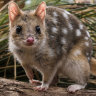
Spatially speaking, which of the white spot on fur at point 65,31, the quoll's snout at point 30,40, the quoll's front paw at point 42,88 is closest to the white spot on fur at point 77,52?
the white spot on fur at point 65,31

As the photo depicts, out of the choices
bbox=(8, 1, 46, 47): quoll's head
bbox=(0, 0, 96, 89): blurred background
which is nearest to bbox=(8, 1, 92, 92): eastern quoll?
bbox=(8, 1, 46, 47): quoll's head

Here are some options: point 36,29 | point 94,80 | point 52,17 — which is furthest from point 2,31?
point 94,80

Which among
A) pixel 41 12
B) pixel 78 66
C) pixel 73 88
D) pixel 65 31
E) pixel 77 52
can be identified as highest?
pixel 41 12

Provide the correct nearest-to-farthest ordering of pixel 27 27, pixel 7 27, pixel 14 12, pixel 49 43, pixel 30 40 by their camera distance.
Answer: pixel 30 40
pixel 27 27
pixel 14 12
pixel 49 43
pixel 7 27

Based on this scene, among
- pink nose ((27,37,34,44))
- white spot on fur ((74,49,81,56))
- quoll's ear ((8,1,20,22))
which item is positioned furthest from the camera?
white spot on fur ((74,49,81,56))

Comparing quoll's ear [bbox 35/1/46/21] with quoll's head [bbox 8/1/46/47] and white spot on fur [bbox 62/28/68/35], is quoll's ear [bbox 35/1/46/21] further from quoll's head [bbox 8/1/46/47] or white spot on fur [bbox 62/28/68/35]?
white spot on fur [bbox 62/28/68/35]

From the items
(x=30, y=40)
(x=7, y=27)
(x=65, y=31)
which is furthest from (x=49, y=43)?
(x=7, y=27)

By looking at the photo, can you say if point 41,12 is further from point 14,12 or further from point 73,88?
point 73,88
